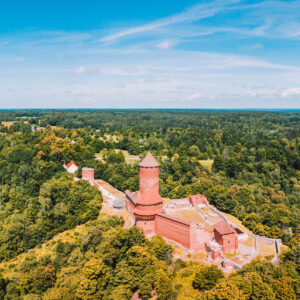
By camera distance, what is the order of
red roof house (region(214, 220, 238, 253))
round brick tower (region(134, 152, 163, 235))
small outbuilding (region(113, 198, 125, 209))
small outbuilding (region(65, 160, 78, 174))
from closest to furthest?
1. red roof house (region(214, 220, 238, 253))
2. round brick tower (region(134, 152, 163, 235))
3. small outbuilding (region(113, 198, 125, 209))
4. small outbuilding (region(65, 160, 78, 174))

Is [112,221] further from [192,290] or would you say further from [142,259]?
[192,290]

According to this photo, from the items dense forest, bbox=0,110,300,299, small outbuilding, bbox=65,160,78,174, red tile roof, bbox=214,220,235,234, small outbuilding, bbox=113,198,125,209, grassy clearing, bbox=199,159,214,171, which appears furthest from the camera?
grassy clearing, bbox=199,159,214,171

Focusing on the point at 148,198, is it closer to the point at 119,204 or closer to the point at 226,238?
the point at 226,238

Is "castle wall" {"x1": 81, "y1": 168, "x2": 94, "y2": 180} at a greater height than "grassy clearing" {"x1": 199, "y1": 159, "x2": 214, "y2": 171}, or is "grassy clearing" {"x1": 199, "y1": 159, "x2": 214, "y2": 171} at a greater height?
"castle wall" {"x1": 81, "y1": 168, "x2": 94, "y2": 180}

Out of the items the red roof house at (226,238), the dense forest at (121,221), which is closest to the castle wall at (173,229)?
the dense forest at (121,221)

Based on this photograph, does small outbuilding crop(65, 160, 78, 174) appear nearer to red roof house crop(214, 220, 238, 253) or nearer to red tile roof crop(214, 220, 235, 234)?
red tile roof crop(214, 220, 235, 234)

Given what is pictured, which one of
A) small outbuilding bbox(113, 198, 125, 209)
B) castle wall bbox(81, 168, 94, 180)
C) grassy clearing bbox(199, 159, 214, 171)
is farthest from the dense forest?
castle wall bbox(81, 168, 94, 180)
